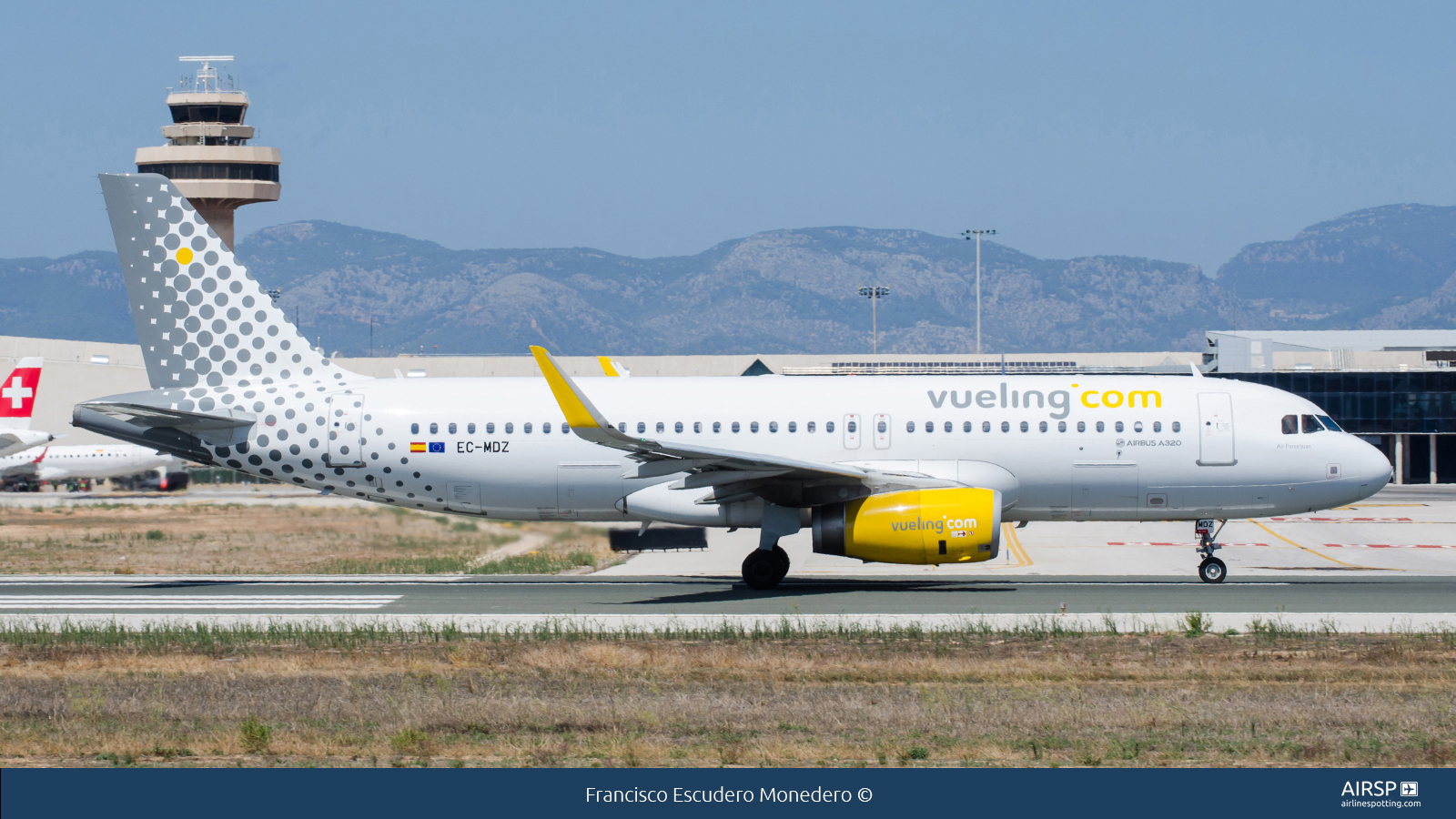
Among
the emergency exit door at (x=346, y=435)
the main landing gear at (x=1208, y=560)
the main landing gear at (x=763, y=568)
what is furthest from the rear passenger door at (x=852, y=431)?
the emergency exit door at (x=346, y=435)

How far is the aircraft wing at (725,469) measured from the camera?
23.3 meters

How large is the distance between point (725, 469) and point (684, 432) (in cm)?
249

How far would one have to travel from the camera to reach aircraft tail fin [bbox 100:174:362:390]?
28.1m

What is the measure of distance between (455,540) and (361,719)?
16.2 meters

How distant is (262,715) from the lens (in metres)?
14.7

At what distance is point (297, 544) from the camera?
3978cm

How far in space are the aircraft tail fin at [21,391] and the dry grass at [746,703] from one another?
4981cm

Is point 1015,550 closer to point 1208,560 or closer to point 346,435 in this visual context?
point 1208,560

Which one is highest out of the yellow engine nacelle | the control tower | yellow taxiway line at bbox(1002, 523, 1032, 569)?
the control tower

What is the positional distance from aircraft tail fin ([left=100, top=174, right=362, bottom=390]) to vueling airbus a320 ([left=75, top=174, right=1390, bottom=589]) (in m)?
0.04

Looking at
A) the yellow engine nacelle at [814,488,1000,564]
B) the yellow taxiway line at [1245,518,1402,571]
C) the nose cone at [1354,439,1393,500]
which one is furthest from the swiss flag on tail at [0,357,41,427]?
the nose cone at [1354,439,1393,500]

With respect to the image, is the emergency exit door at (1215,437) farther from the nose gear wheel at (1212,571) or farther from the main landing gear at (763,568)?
the main landing gear at (763,568)

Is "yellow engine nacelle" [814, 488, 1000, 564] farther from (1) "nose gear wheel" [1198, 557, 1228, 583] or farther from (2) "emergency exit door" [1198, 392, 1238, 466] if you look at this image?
(1) "nose gear wheel" [1198, 557, 1228, 583]
